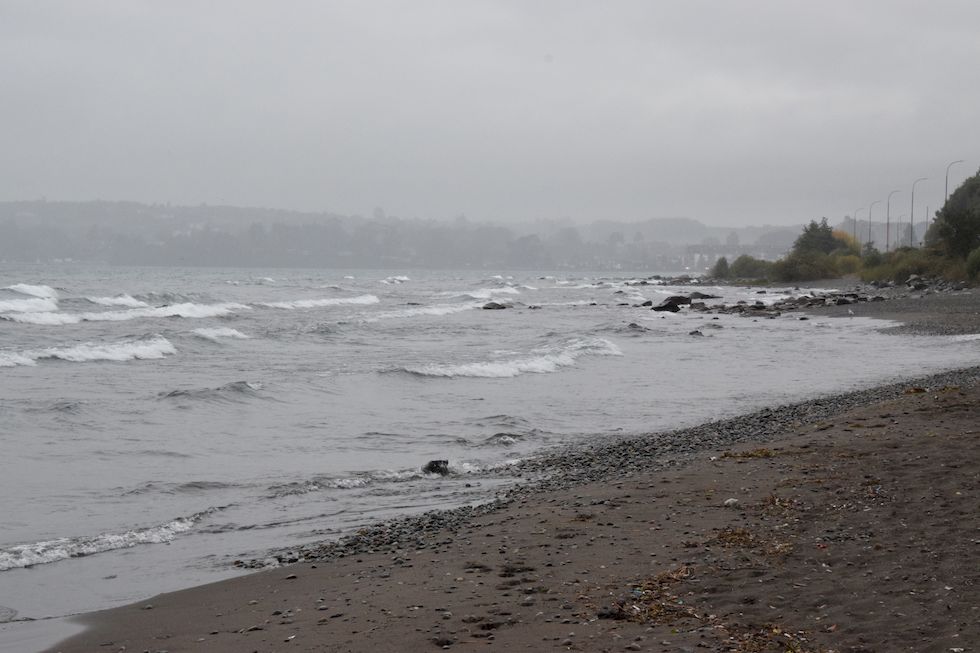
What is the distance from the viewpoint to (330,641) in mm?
5867

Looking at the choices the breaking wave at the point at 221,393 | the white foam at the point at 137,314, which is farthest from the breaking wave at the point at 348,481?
the white foam at the point at 137,314

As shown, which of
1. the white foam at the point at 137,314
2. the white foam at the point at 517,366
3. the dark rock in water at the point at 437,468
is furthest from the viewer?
the white foam at the point at 137,314

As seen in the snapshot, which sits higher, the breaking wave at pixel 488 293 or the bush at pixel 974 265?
the bush at pixel 974 265

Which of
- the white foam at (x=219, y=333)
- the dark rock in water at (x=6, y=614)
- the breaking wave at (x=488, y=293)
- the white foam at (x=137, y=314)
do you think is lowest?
the dark rock in water at (x=6, y=614)

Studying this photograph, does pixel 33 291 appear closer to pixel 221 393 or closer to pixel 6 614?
pixel 221 393

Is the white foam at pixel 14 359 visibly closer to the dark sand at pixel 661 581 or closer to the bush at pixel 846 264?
the dark sand at pixel 661 581

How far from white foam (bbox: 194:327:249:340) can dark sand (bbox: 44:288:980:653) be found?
1057 inches

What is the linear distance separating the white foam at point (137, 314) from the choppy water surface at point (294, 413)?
210 centimetres

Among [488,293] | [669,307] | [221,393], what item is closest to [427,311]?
[669,307]

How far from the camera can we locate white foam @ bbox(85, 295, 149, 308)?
5441 cm

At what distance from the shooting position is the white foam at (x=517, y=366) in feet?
77.5

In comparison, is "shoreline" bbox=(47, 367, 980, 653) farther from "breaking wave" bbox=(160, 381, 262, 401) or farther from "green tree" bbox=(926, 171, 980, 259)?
"green tree" bbox=(926, 171, 980, 259)

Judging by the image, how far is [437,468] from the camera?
40.0ft

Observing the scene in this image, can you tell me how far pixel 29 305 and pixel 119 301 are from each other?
20.9 feet
